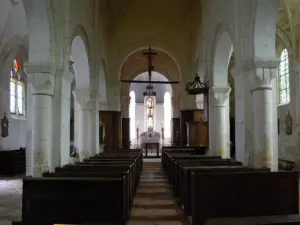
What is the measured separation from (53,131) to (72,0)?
13.7 ft

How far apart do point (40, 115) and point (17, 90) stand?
1143cm

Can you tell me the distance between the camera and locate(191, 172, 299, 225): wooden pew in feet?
17.9

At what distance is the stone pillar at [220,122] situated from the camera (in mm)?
12094

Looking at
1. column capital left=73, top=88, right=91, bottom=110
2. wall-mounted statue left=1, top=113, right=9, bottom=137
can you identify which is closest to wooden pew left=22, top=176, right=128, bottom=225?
column capital left=73, top=88, right=91, bottom=110

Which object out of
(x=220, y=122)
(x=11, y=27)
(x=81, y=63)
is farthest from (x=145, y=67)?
(x=220, y=122)

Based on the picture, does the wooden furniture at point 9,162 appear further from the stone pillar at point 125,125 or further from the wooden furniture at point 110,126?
the stone pillar at point 125,125

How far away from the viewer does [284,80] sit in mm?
16672

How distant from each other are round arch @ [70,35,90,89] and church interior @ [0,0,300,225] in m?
0.04

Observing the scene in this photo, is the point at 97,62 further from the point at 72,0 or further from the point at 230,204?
the point at 230,204

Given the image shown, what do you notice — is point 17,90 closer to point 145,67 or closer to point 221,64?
point 145,67

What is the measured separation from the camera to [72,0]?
9.76 m

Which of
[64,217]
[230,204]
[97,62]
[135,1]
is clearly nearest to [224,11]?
[97,62]

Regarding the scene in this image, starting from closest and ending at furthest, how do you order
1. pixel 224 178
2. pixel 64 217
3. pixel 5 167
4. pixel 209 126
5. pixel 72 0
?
pixel 64 217
pixel 224 178
pixel 72 0
pixel 209 126
pixel 5 167

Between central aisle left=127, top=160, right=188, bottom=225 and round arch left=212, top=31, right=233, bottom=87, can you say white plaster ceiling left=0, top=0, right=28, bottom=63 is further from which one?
central aisle left=127, top=160, right=188, bottom=225
